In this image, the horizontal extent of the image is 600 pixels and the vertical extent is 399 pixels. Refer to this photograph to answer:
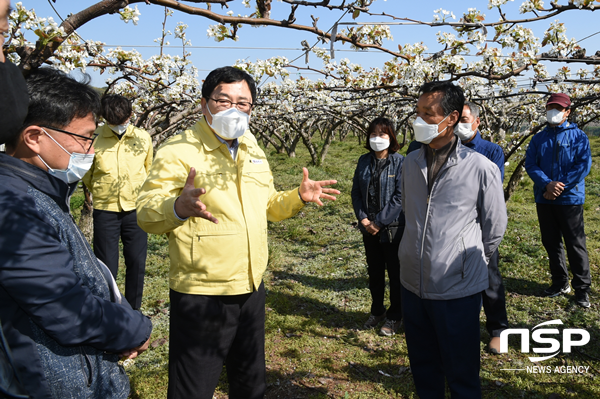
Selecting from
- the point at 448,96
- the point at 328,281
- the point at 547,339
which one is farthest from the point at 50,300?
the point at 328,281

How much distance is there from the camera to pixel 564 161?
14.2 feet

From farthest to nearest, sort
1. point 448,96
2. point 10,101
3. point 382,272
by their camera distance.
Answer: point 382,272, point 448,96, point 10,101

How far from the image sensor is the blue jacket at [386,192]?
370cm

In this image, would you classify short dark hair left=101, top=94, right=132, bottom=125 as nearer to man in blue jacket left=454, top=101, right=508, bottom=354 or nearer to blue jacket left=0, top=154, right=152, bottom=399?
blue jacket left=0, top=154, right=152, bottom=399

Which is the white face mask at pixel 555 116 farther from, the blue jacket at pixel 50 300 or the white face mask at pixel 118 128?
the blue jacket at pixel 50 300

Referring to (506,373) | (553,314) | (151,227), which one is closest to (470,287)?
(506,373)

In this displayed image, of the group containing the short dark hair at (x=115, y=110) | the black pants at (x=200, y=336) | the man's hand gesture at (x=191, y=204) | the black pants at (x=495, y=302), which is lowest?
the black pants at (x=495, y=302)

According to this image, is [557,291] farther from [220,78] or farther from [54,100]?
[54,100]

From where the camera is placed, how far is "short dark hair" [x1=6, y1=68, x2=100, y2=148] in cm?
143

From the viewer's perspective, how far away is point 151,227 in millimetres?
1853

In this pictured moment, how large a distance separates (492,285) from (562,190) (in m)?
1.55

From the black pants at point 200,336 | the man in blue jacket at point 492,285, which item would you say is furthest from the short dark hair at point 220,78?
the man in blue jacket at point 492,285

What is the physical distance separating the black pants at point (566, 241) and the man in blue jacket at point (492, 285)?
129 cm

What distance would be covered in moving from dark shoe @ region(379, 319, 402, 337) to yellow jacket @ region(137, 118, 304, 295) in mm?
2156
